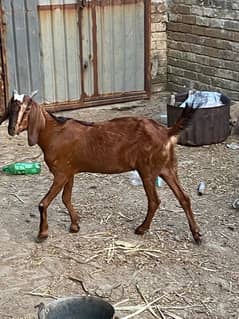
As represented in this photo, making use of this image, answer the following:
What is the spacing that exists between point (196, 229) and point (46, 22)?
4455 mm

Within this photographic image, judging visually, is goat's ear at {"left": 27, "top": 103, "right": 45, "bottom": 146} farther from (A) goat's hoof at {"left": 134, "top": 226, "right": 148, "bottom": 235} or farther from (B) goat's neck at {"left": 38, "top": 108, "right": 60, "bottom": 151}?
(A) goat's hoof at {"left": 134, "top": 226, "right": 148, "bottom": 235}

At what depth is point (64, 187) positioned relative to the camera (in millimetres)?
5398

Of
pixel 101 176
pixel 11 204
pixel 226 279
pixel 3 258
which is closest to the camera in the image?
pixel 226 279

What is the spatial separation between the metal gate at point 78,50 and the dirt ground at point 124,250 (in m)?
2.34

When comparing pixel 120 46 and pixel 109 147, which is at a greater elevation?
pixel 109 147

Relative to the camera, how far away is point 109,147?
16.6 feet

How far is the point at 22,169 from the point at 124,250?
7.04 feet

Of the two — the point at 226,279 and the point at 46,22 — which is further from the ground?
the point at 46,22

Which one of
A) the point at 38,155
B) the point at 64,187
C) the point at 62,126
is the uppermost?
the point at 62,126

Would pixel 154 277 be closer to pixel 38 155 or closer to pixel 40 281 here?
pixel 40 281

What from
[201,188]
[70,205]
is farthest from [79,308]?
[201,188]

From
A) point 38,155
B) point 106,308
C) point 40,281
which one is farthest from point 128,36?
point 106,308

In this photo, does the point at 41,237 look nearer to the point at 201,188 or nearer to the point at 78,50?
the point at 201,188

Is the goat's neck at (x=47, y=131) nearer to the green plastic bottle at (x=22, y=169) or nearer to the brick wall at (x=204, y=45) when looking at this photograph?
the green plastic bottle at (x=22, y=169)
